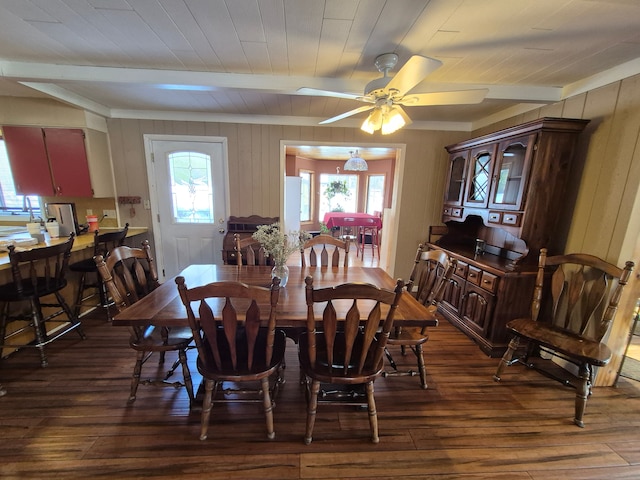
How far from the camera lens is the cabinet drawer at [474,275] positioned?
2.48 metres

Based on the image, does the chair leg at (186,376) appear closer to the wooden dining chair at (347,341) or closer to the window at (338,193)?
the wooden dining chair at (347,341)

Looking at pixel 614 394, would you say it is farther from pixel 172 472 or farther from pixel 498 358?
pixel 172 472

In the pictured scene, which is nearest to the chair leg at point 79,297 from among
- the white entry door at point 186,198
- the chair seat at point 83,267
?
the chair seat at point 83,267

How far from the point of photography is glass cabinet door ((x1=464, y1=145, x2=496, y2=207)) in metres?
2.59

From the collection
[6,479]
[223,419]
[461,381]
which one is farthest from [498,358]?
[6,479]

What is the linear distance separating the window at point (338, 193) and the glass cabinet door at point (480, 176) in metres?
5.17

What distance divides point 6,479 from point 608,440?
10.9 ft

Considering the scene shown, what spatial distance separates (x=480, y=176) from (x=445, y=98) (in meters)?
1.39

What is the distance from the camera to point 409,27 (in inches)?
58.9

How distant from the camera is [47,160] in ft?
9.91

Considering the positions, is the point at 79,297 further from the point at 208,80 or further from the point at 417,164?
the point at 417,164

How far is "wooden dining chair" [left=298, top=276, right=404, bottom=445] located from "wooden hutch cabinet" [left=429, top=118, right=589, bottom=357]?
1464mm

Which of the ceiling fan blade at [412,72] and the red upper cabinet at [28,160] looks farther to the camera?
the red upper cabinet at [28,160]

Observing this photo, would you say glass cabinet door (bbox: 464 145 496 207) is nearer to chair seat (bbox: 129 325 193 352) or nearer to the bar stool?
chair seat (bbox: 129 325 193 352)
